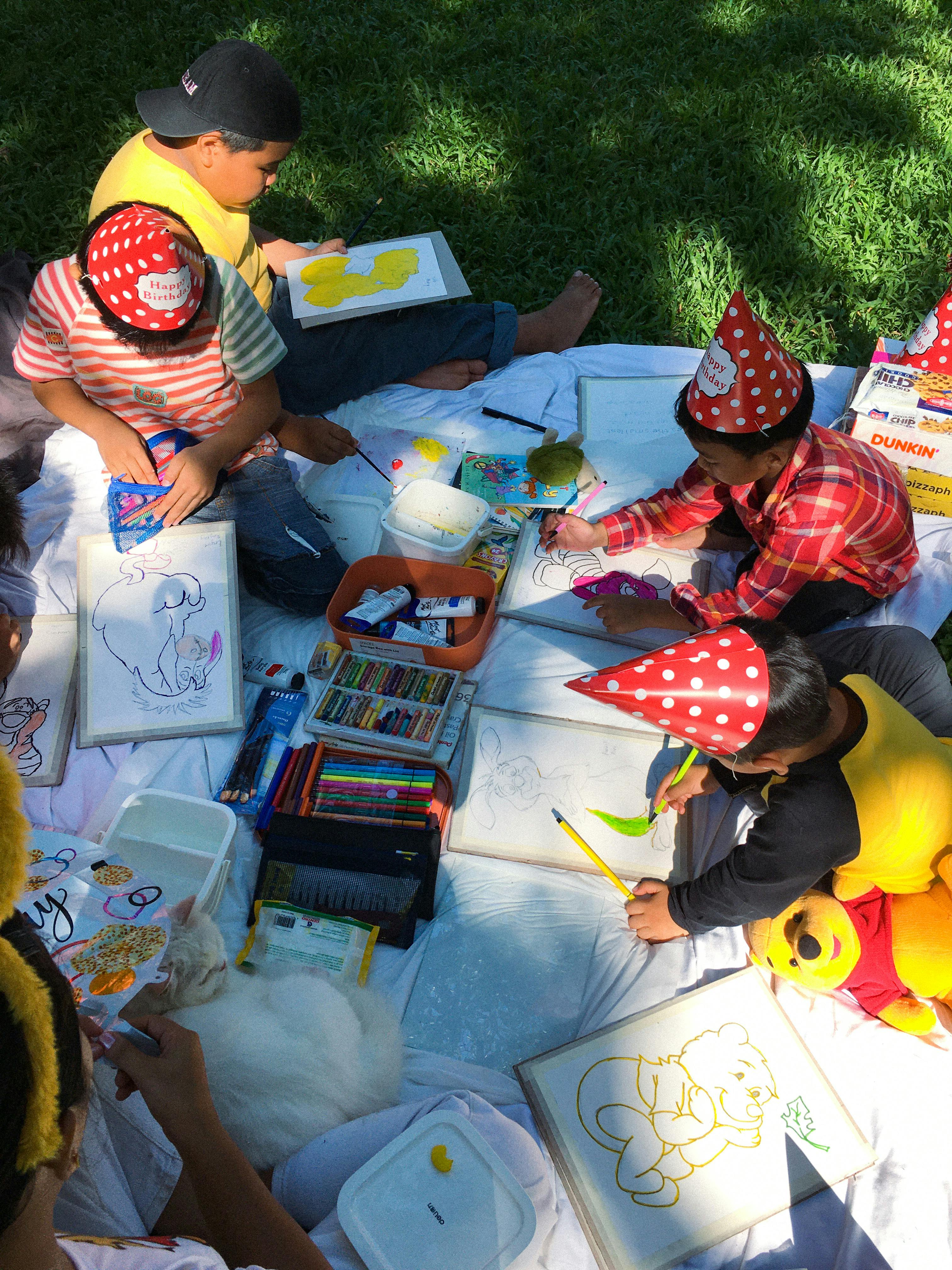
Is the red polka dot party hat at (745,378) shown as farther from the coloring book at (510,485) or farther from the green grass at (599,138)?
the green grass at (599,138)

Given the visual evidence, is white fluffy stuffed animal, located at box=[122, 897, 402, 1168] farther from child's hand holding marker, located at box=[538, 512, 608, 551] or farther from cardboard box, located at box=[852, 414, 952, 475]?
cardboard box, located at box=[852, 414, 952, 475]

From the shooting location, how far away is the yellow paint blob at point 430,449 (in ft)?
8.94

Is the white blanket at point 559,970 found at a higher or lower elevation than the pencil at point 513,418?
lower

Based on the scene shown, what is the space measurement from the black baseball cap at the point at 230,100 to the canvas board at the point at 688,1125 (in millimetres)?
2488

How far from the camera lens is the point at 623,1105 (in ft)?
5.24

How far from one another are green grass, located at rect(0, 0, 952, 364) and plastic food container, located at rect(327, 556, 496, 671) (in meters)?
1.40

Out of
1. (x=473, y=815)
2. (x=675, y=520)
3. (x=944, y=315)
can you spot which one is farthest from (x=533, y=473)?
(x=944, y=315)

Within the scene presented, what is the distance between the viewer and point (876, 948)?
1720 mm

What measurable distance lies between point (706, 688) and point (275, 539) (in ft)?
4.38

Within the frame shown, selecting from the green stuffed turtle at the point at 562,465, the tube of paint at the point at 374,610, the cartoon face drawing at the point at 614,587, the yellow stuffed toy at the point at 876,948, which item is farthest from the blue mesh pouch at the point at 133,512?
the yellow stuffed toy at the point at 876,948

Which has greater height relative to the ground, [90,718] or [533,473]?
[533,473]

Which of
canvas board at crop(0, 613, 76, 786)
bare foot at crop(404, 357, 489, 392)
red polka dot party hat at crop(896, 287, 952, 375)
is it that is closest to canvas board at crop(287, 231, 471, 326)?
bare foot at crop(404, 357, 489, 392)

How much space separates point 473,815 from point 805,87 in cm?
375

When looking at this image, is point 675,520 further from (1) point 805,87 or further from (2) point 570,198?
(1) point 805,87
